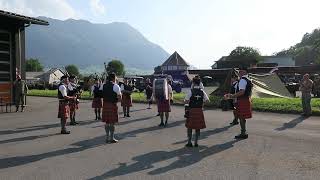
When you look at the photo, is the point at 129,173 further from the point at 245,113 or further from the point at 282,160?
the point at 245,113

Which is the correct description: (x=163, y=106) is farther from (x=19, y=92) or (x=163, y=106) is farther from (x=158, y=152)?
(x=19, y=92)

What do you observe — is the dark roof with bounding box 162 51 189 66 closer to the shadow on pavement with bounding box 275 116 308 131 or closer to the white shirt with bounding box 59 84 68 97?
the shadow on pavement with bounding box 275 116 308 131

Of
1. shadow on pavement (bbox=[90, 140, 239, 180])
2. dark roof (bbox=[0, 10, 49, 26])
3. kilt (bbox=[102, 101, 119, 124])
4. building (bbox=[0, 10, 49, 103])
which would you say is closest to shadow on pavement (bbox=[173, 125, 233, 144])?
shadow on pavement (bbox=[90, 140, 239, 180])

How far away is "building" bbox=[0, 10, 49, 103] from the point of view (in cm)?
2460

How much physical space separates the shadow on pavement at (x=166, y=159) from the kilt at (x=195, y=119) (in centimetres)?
54

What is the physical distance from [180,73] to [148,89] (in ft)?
128

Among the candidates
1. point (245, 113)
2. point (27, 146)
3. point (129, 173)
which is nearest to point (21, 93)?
point (27, 146)

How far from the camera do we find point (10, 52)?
25.0 metres

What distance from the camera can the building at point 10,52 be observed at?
24.6 meters

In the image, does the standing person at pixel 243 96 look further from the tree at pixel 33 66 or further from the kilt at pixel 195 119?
the tree at pixel 33 66

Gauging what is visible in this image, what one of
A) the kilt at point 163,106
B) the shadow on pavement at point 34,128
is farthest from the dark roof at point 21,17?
the kilt at point 163,106

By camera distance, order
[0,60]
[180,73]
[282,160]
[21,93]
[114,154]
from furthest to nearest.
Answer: [180,73] → [0,60] → [21,93] → [114,154] → [282,160]

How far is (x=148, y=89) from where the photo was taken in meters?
24.9

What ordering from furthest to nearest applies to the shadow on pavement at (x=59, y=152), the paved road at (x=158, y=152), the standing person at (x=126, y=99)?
the standing person at (x=126, y=99), the shadow on pavement at (x=59, y=152), the paved road at (x=158, y=152)
